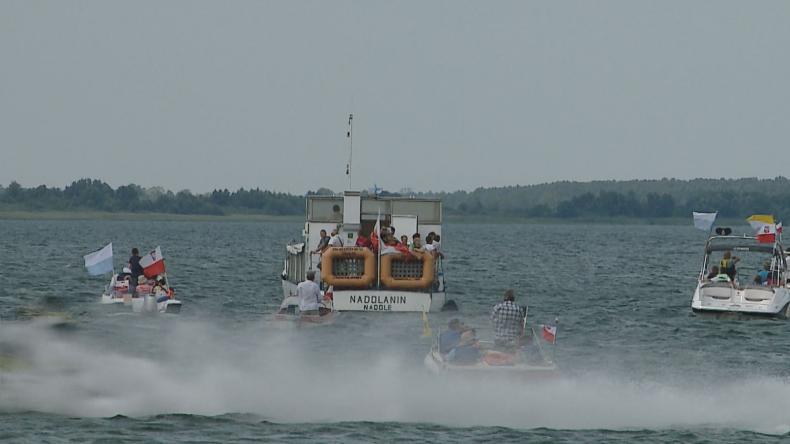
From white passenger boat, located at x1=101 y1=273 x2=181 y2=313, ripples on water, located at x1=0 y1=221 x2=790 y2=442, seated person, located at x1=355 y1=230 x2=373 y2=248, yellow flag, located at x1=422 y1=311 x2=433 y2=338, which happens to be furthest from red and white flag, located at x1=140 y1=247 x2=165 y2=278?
yellow flag, located at x1=422 y1=311 x2=433 y2=338

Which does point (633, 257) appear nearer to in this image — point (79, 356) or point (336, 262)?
point (336, 262)

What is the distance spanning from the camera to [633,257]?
373 ft

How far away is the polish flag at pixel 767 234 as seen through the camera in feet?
149

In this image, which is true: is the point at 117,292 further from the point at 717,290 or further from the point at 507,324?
the point at 507,324

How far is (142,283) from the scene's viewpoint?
134 ft

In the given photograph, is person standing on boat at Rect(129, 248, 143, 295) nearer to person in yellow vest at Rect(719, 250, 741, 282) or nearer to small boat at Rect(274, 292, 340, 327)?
small boat at Rect(274, 292, 340, 327)

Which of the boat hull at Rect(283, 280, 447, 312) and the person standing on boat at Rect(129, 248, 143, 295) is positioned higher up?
the person standing on boat at Rect(129, 248, 143, 295)

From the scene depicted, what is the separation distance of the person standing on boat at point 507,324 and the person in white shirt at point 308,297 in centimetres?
1330

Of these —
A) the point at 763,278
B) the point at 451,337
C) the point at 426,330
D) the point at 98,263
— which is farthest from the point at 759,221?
the point at 451,337

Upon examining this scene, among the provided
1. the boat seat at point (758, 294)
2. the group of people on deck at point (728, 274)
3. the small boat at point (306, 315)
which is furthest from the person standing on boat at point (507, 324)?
the group of people on deck at point (728, 274)

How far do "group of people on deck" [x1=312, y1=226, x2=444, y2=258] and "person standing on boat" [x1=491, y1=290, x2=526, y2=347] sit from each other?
1561 cm

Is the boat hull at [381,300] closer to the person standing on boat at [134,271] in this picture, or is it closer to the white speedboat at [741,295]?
the person standing on boat at [134,271]

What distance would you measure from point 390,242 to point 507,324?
16091 millimetres

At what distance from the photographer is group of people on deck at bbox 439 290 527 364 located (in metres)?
24.5
